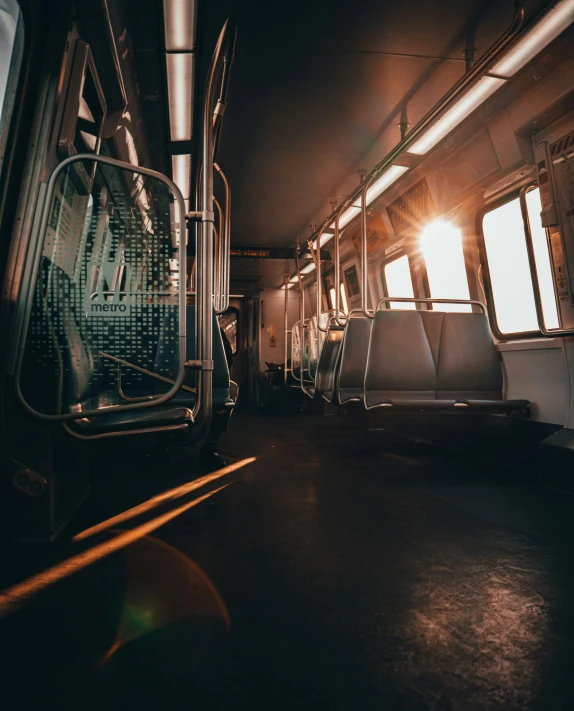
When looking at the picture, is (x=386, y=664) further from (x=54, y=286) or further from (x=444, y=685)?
(x=54, y=286)

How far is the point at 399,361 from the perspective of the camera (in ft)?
15.5

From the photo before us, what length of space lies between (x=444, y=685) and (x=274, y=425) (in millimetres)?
6763

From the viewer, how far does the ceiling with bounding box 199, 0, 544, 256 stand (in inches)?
136

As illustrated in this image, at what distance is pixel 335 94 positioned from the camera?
451cm

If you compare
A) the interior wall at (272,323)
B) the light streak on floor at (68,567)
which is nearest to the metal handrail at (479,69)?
the light streak on floor at (68,567)

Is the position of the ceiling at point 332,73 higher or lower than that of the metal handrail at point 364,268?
higher

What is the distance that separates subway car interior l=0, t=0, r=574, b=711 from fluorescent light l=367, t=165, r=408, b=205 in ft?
0.11

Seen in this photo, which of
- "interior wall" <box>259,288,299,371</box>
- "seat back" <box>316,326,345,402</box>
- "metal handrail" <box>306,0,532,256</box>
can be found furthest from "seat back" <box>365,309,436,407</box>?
"interior wall" <box>259,288,299,371</box>

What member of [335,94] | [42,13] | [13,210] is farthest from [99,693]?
[335,94]

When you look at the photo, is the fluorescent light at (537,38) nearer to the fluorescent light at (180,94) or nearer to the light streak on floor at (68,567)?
the fluorescent light at (180,94)

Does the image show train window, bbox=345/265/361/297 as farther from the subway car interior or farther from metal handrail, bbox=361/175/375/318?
metal handrail, bbox=361/175/375/318

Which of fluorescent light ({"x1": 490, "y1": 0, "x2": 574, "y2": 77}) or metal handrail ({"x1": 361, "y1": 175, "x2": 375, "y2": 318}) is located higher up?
fluorescent light ({"x1": 490, "y1": 0, "x2": 574, "y2": 77})

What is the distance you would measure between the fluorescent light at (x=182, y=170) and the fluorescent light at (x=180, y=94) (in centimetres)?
48

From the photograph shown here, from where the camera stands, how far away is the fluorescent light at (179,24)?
3.18 metres
